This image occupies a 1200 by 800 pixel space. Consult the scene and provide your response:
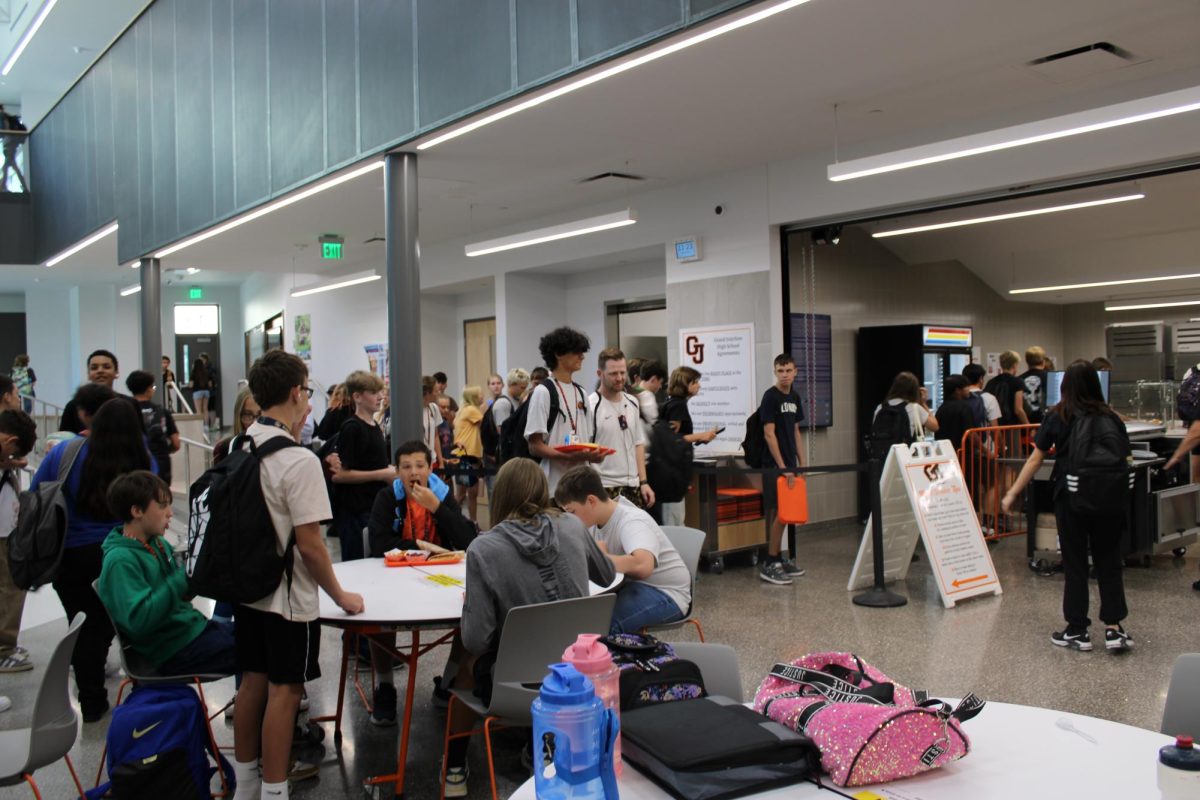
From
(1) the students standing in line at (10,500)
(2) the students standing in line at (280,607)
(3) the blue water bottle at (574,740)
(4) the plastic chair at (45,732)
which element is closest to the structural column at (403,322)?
(1) the students standing in line at (10,500)

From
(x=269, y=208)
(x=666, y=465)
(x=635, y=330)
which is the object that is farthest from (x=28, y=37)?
(x=666, y=465)

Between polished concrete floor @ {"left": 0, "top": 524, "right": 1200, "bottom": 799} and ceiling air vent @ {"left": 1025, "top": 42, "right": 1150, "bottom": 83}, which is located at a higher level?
ceiling air vent @ {"left": 1025, "top": 42, "right": 1150, "bottom": 83}

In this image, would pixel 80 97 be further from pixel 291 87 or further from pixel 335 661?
pixel 335 661

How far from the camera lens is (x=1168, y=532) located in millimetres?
6980

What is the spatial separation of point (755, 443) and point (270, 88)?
18.5 ft

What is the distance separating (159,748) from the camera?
113 inches

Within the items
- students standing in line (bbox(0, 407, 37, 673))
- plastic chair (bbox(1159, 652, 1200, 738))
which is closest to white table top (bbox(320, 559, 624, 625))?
plastic chair (bbox(1159, 652, 1200, 738))

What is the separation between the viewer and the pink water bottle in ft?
5.66

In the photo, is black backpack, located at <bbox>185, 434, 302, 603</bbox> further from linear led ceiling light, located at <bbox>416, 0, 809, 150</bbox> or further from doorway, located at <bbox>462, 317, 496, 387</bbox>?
doorway, located at <bbox>462, 317, 496, 387</bbox>

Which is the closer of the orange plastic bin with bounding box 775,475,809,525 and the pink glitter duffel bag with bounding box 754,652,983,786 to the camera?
the pink glitter duffel bag with bounding box 754,652,983,786

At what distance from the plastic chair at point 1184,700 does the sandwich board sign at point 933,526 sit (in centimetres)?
394

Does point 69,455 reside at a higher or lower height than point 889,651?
higher

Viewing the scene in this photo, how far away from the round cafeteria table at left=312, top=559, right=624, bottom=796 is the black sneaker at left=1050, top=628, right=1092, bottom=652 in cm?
299

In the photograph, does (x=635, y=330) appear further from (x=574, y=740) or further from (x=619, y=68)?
(x=574, y=740)
